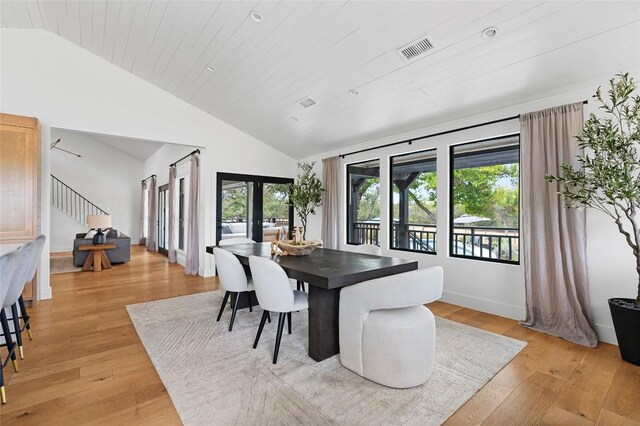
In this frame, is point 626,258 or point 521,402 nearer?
point 521,402

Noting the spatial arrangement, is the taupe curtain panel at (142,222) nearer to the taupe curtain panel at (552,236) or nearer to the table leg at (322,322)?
the table leg at (322,322)

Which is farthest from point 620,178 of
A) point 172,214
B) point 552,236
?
point 172,214

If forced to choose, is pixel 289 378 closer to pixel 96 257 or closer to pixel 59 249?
pixel 96 257

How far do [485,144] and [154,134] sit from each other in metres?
5.03

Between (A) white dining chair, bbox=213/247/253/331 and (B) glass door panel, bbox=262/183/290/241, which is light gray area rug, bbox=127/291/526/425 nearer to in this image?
(A) white dining chair, bbox=213/247/253/331

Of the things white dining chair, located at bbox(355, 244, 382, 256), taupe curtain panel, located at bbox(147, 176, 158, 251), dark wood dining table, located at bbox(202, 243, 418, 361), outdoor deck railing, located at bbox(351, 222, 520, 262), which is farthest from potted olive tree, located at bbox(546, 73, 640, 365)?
taupe curtain panel, located at bbox(147, 176, 158, 251)

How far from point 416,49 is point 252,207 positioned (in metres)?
4.39

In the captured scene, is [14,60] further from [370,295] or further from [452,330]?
[452,330]

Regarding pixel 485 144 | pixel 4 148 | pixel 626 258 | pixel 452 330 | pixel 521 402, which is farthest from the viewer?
pixel 485 144

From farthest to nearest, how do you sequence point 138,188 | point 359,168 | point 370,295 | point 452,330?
1. point 138,188
2. point 359,168
3. point 452,330
4. point 370,295

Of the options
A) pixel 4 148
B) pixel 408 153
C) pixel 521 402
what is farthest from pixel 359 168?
pixel 4 148

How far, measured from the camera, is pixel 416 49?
2852 millimetres

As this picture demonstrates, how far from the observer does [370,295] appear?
81.8 inches

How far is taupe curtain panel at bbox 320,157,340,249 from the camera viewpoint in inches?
224
